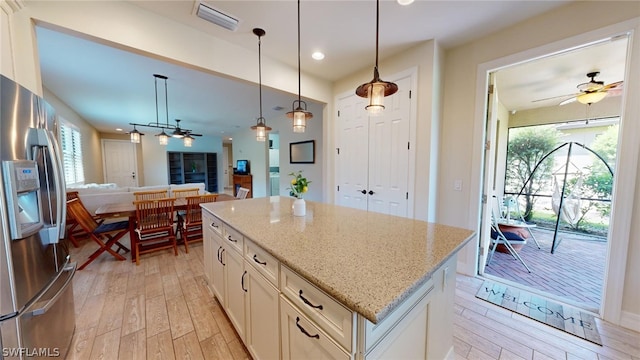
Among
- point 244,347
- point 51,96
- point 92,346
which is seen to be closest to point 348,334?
point 244,347

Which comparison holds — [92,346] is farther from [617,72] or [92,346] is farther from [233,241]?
[617,72]

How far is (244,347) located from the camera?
1644 millimetres

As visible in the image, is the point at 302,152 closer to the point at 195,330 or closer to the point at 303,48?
the point at 303,48

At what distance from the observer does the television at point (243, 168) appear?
25.0 feet

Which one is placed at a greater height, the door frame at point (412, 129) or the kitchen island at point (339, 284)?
the door frame at point (412, 129)

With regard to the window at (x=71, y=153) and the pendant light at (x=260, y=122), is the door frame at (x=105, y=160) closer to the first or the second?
the window at (x=71, y=153)

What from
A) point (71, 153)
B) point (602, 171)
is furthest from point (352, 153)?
point (71, 153)

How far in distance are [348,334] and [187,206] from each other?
3328 mm

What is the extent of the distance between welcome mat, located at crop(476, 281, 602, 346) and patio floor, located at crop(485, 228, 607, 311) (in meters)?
0.21

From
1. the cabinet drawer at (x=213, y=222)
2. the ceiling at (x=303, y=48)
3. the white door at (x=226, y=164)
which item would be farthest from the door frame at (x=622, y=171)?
the white door at (x=226, y=164)

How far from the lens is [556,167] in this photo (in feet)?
14.2

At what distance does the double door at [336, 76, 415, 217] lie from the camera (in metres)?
2.74

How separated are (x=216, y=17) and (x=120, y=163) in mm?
8598

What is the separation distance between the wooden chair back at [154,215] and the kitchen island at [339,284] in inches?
72.1
